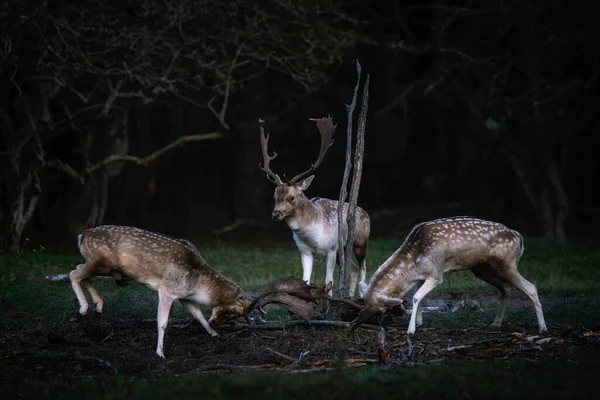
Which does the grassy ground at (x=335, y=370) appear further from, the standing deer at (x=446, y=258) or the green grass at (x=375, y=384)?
the standing deer at (x=446, y=258)

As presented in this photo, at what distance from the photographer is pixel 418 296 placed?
1020 centimetres

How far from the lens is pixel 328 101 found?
25.3 meters

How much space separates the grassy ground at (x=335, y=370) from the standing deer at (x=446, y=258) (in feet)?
1.59

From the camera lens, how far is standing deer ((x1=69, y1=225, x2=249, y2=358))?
9859 mm

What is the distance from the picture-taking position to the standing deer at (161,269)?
986 cm

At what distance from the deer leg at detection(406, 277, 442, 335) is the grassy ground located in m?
0.45

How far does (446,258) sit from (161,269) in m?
2.90

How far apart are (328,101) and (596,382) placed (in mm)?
18347

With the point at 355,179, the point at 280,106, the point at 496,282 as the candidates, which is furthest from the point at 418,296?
the point at 280,106

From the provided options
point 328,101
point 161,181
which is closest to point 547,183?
Result: point 328,101

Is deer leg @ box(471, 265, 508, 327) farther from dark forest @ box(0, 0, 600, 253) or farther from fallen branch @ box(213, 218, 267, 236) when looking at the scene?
fallen branch @ box(213, 218, 267, 236)

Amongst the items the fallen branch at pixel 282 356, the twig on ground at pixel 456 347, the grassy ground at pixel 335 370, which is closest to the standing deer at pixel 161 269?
the grassy ground at pixel 335 370

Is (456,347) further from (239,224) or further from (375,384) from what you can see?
(239,224)

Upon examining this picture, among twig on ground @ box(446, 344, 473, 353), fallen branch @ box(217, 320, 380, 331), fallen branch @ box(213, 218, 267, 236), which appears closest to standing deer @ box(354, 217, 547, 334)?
fallen branch @ box(217, 320, 380, 331)
